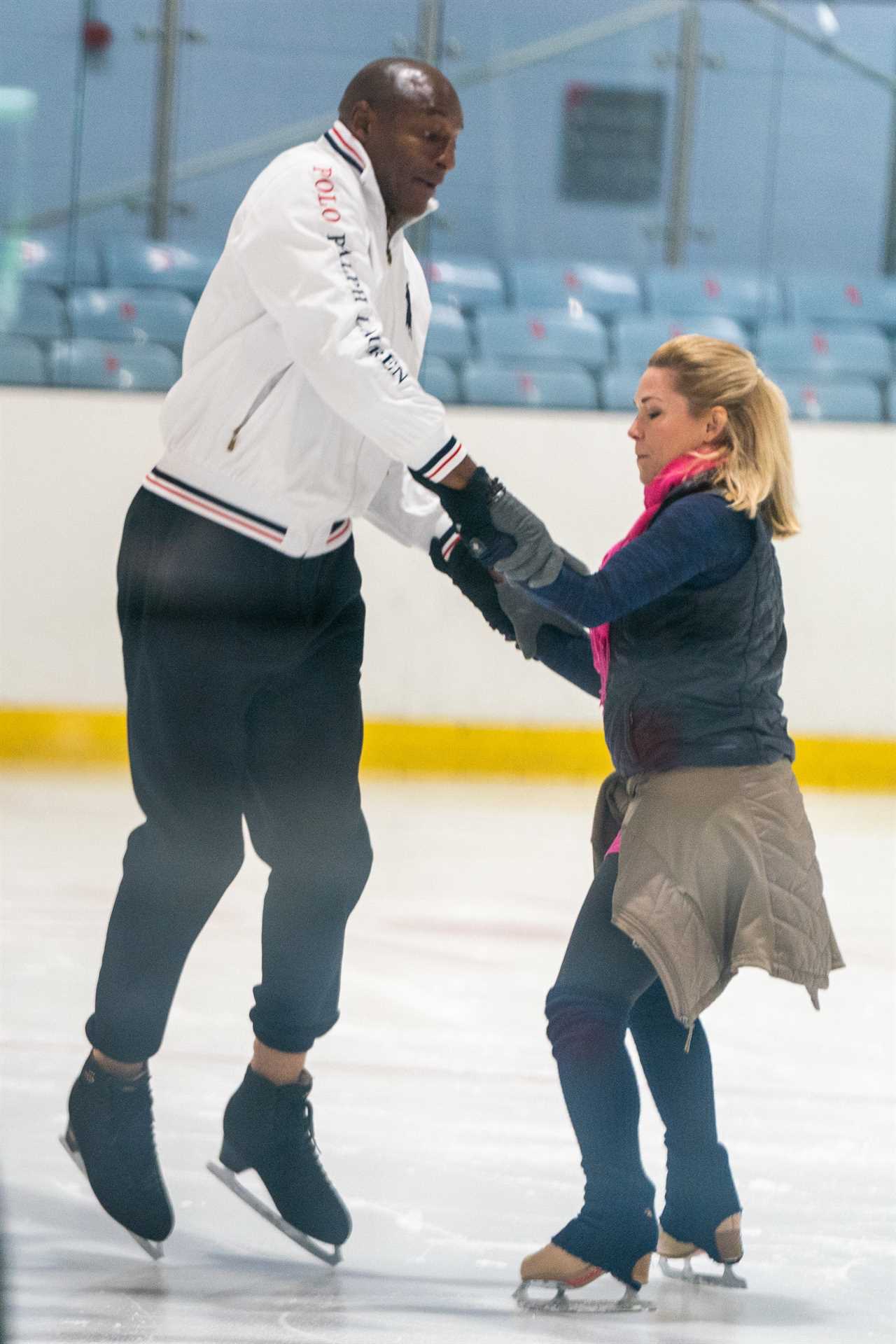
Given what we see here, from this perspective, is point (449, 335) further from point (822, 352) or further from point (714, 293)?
point (822, 352)

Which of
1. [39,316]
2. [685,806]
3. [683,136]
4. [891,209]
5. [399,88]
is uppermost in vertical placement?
[683,136]

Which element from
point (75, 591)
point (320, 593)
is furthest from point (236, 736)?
point (75, 591)

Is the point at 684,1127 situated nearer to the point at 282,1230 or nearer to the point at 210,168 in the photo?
the point at 282,1230

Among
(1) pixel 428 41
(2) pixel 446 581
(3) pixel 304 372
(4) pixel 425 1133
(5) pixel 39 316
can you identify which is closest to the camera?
(3) pixel 304 372

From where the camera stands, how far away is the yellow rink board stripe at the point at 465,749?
4805 mm

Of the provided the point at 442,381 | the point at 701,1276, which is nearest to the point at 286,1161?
the point at 701,1276

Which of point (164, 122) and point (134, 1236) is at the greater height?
point (164, 122)

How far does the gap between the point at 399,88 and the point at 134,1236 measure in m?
1.07

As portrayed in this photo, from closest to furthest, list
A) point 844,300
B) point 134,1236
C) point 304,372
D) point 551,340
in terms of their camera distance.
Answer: point 304,372, point 134,1236, point 551,340, point 844,300

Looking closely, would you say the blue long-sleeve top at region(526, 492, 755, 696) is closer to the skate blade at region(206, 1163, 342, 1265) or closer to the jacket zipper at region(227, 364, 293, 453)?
the jacket zipper at region(227, 364, 293, 453)

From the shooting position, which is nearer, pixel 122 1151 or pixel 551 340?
pixel 122 1151

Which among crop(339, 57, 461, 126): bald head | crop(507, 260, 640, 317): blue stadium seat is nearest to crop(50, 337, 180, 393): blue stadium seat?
crop(507, 260, 640, 317): blue stadium seat

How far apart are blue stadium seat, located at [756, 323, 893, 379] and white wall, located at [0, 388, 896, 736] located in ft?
0.87

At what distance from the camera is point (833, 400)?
5352 millimetres
